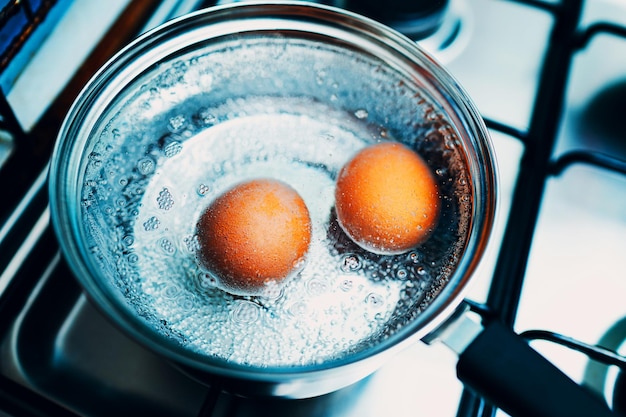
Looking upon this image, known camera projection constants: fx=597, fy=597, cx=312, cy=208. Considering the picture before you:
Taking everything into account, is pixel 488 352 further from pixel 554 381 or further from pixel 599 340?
pixel 599 340

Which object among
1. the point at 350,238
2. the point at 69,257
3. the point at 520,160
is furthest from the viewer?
the point at 520,160

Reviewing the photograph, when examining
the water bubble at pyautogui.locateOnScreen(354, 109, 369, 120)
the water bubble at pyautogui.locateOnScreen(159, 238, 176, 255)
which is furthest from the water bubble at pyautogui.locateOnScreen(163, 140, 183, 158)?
the water bubble at pyautogui.locateOnScreen(354, 109, 369, 120)

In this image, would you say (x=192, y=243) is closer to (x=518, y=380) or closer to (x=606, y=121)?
(x=518, y=380)

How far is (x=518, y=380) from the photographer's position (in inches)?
19.7

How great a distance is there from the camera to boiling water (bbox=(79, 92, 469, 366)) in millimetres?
581

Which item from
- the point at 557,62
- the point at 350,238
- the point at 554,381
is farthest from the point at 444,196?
the point at 557,62

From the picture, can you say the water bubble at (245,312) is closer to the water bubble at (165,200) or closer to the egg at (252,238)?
the egg at (252,238)

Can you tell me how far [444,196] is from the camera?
645 millimetres

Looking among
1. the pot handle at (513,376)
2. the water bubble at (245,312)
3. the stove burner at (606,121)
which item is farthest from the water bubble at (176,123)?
the stove burner at (606,121)

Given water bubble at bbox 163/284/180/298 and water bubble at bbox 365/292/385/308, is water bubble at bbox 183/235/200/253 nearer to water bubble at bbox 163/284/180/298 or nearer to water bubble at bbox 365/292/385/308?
water bubble at bbox 163/284/180/298

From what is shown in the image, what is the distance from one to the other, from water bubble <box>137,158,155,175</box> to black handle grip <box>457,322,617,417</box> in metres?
0.38

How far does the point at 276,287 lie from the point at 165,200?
0.16 meters

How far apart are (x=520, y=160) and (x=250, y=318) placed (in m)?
0.40

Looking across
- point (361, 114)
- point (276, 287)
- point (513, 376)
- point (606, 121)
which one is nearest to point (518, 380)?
point (513, 376)
